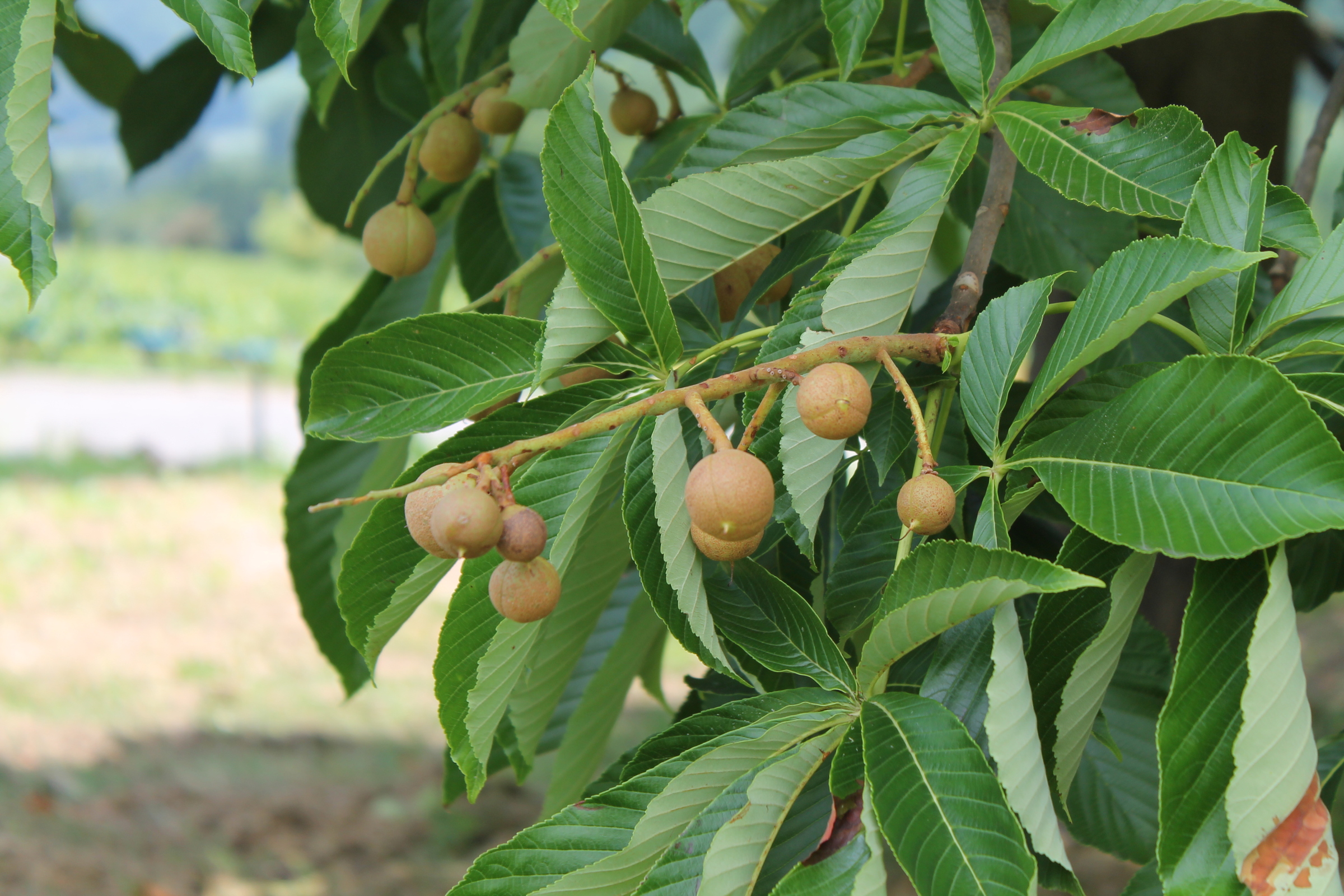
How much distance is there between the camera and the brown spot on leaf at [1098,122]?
71 cm

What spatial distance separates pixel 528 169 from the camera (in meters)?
1.18

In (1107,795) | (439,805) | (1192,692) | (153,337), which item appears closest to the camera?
(1192,692)

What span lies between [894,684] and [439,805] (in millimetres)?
2640

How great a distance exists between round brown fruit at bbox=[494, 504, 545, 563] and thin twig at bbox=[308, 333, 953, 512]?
0.03 metres

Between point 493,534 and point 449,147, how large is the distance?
602 mm

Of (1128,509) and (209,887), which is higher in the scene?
(1128,509)

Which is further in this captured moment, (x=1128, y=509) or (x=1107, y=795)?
(x=1107, y=795)

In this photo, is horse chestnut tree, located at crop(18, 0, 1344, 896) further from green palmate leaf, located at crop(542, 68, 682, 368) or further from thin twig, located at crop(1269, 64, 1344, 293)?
thin twig, located at crop(1269, 64, 1344, 293)

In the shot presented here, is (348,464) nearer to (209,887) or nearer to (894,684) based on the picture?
(894,684)

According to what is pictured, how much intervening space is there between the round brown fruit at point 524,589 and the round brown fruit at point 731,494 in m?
0.09

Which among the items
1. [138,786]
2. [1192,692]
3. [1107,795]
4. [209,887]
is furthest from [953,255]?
[138,786]

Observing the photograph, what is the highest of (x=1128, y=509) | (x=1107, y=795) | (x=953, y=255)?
(x=1128, y=509)

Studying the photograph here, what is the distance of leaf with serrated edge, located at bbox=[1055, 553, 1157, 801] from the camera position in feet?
1.94

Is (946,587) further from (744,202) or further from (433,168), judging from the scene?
(433,168)
